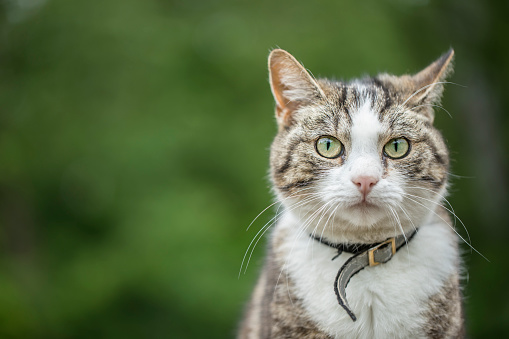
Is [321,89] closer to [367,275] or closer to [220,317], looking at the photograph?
[367,275]

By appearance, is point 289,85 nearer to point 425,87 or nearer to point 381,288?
point 425,87

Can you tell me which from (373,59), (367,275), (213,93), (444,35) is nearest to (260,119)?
(213,93)

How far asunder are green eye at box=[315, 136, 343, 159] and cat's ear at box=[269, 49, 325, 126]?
0.98 ft

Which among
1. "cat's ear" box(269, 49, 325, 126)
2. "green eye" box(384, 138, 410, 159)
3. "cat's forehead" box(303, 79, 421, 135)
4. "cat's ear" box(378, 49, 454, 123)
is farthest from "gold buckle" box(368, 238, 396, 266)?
"cat's ear" box(269, 49, 325, 126)

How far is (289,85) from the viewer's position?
8.52 ft

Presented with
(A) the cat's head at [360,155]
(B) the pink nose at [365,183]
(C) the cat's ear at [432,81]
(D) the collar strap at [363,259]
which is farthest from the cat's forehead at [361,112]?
(D) the collar strap at [363,259]

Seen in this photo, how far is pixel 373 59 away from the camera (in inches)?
193

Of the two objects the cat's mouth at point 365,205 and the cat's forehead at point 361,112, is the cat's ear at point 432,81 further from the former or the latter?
the cat's mouth at point 365,205

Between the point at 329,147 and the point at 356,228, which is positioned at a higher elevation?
the point at 329,147

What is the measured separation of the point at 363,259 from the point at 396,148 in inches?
21.5

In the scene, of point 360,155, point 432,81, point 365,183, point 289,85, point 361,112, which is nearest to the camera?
point 365,183

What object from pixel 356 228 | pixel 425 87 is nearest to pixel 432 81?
pixel 425 87

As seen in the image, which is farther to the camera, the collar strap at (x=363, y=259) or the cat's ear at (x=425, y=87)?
the cat's ear at (x=425, y=87)

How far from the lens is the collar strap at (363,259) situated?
219cm
